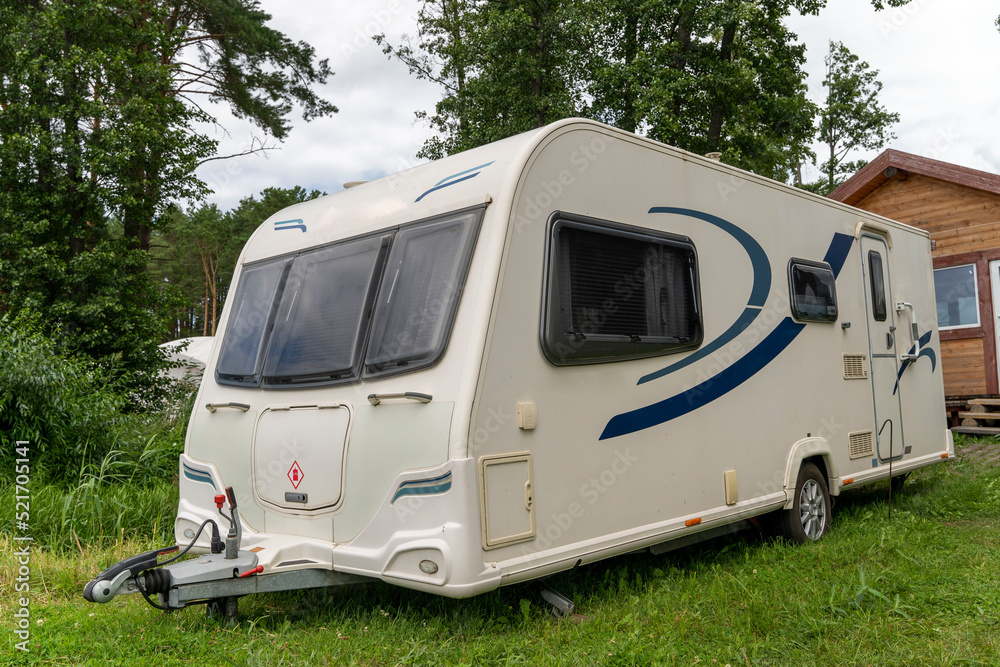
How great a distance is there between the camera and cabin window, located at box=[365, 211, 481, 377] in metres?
4.16

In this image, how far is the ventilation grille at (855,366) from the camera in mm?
6766

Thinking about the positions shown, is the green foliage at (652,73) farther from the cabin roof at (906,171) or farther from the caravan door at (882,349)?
the caravan door at (882,349)

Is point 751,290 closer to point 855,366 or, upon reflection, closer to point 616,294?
point 616,294

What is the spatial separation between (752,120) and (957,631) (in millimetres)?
15866

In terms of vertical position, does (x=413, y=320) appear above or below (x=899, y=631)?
above

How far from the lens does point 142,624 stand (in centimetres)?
436

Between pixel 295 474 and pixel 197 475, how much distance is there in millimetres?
1024

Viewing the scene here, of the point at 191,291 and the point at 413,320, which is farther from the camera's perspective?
the point at 191,291

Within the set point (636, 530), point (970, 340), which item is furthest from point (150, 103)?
point (970, 340)

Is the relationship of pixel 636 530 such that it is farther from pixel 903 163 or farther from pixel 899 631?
pixel 903 163

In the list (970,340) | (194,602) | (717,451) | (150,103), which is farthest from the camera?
(150,103)

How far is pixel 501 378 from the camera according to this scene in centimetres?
406

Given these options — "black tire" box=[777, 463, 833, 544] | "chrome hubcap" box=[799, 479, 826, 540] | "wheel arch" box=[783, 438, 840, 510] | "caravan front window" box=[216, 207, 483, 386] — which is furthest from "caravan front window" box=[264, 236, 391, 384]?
"chrome hubcap" box=[799, 479, 826, 540]

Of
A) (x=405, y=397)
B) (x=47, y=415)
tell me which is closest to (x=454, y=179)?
(x=405, y=397)
